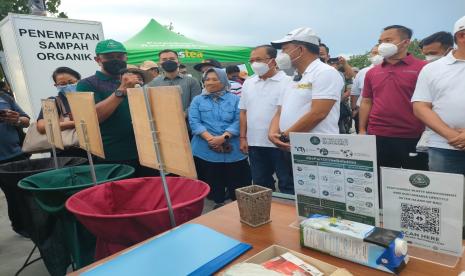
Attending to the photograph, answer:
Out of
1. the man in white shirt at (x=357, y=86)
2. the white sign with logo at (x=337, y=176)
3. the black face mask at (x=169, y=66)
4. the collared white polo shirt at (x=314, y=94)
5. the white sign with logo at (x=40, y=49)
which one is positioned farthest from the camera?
the white sign with logo at (x=40, y=49)

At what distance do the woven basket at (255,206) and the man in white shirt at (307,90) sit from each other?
100cm

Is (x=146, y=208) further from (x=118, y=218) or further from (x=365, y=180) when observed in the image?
(x=365, y=180)

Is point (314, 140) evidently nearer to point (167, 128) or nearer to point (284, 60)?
point (167, 128)

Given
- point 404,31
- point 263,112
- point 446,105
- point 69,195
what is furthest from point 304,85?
point 69,195

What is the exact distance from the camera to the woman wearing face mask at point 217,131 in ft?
10.4

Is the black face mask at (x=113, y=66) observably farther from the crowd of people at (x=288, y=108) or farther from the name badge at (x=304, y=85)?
the name badge at (x=304, y=85)

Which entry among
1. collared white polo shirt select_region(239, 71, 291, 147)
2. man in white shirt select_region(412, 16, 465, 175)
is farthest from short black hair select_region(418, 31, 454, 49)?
collared white polo shirt select_region(239, 71, 291, 147)

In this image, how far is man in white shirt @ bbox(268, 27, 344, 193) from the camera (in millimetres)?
1989

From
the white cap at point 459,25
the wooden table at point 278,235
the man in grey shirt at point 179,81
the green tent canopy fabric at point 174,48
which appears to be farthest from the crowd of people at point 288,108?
the green tent canopy fabric at point 174,48

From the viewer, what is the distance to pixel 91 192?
56.5 inches

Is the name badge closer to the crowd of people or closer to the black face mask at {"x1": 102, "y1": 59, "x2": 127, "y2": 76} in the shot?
the crowd of people

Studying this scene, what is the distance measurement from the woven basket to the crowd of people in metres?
0.99

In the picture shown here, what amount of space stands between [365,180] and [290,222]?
0.31m

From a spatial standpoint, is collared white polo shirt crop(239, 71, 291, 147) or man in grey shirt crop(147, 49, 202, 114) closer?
collared white polo shirt crop(239, 71, 291, 147)
